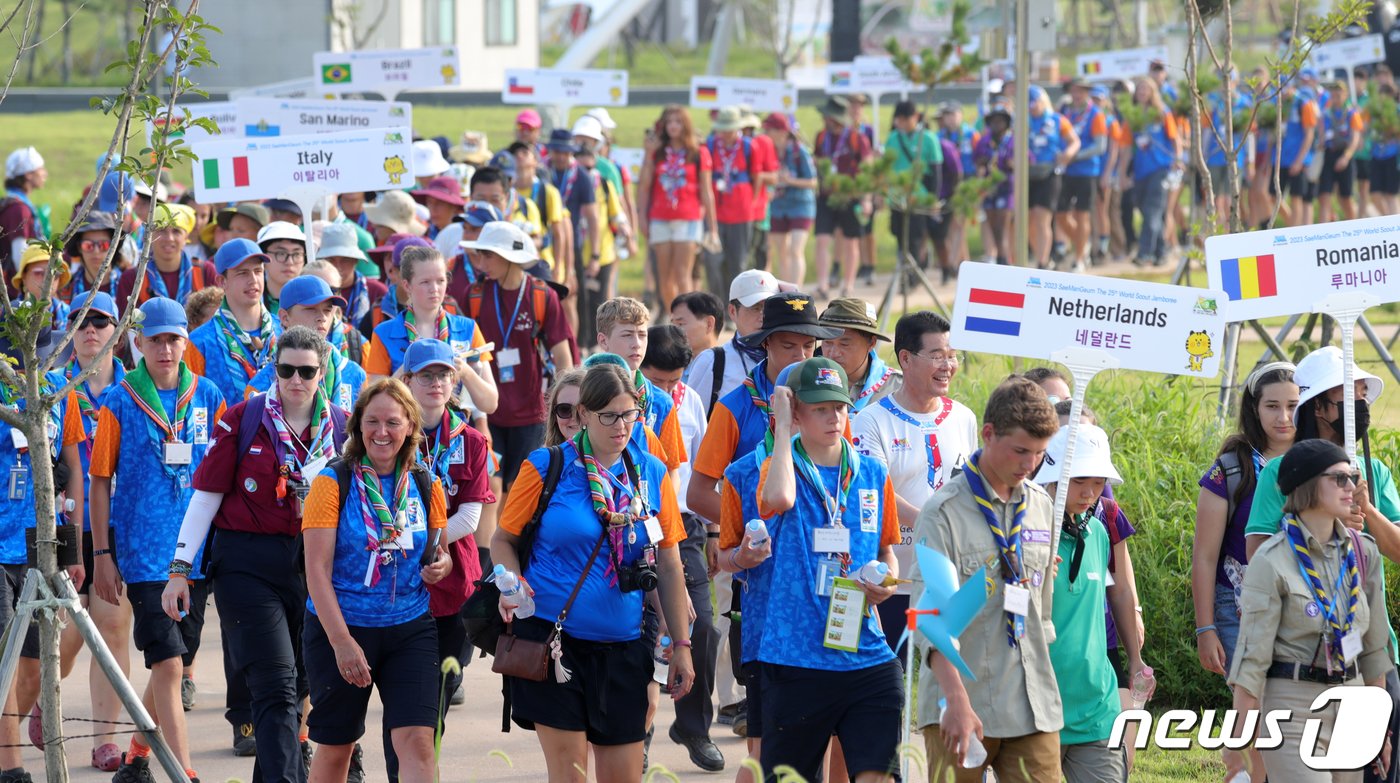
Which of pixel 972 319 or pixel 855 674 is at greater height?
pixel 972 319

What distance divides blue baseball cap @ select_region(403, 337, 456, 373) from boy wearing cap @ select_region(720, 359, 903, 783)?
1.71 metres

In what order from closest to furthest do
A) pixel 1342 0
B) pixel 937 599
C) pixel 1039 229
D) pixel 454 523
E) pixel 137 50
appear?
1. pixel 937 599
2. pixel 137 50
3. pixel 454 523
4. pixel 1342 0
5. pixel 1039 229

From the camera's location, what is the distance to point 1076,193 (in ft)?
71.9

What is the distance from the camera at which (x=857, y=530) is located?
223 inches

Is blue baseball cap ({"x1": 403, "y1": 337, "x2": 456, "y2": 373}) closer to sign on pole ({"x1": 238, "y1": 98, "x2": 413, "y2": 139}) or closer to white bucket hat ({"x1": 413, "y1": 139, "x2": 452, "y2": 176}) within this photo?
sign on pole ({"x1": 238, "y1": 98, "x2": 413, "y2": 139})

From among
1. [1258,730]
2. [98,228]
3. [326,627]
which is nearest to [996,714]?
[1258,730]

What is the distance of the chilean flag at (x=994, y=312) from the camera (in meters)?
6.09

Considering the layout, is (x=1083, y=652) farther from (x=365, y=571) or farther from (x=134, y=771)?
(x=134, y=771)

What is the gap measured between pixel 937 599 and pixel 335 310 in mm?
4692

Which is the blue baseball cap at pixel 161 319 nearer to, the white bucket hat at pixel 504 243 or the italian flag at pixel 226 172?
the white bucket hat at pixel 504 243

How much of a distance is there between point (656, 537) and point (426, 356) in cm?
145

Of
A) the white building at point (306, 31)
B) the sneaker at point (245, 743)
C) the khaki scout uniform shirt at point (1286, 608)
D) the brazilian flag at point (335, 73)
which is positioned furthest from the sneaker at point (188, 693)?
the white building at point (306, 31)

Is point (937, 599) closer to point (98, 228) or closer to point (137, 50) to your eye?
point (137, 50)

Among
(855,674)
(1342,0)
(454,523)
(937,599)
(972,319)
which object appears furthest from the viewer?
(1342,0)
